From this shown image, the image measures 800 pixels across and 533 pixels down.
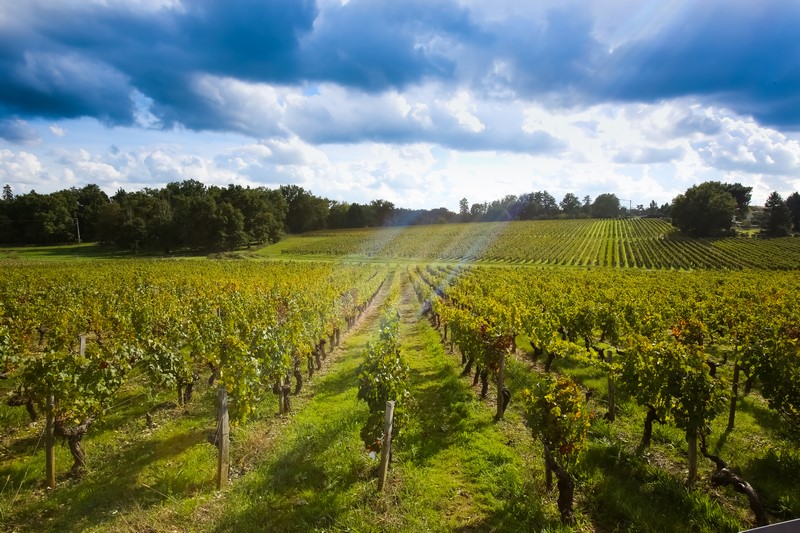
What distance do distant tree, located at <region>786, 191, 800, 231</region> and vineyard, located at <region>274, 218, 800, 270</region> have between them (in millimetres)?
24213

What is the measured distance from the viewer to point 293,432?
950 cm

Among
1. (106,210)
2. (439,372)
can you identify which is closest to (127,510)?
(439,372)

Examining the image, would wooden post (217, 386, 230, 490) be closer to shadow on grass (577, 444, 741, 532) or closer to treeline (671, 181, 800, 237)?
shadow on grass (577, 444, 741, 532)

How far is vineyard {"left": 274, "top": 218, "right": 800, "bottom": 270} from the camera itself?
60.0 meters

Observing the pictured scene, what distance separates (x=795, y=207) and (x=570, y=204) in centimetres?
6477

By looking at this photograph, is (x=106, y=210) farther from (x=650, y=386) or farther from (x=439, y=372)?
(x=650, y=386)

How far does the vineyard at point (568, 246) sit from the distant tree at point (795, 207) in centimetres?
2421

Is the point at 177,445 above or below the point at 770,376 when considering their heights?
below

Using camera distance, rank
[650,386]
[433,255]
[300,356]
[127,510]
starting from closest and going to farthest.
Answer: [127,510] < [650,386] < [300,356] < [433,255]

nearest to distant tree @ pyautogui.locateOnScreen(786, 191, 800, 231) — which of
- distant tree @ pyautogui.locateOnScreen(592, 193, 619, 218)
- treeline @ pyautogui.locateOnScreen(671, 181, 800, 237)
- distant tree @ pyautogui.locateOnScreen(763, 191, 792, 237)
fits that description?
treeline @ pyautogui.locateOnScreen(671, 181, 800, 237)

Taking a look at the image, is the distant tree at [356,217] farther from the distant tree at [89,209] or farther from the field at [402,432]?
the field at [402,432]

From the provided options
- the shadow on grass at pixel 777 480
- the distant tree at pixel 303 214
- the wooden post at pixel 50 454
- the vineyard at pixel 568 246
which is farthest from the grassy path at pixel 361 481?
the distant tree at pixel 303 214

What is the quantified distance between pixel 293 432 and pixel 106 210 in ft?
309

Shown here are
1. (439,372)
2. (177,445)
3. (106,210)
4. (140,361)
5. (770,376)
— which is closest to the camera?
(770,376)
